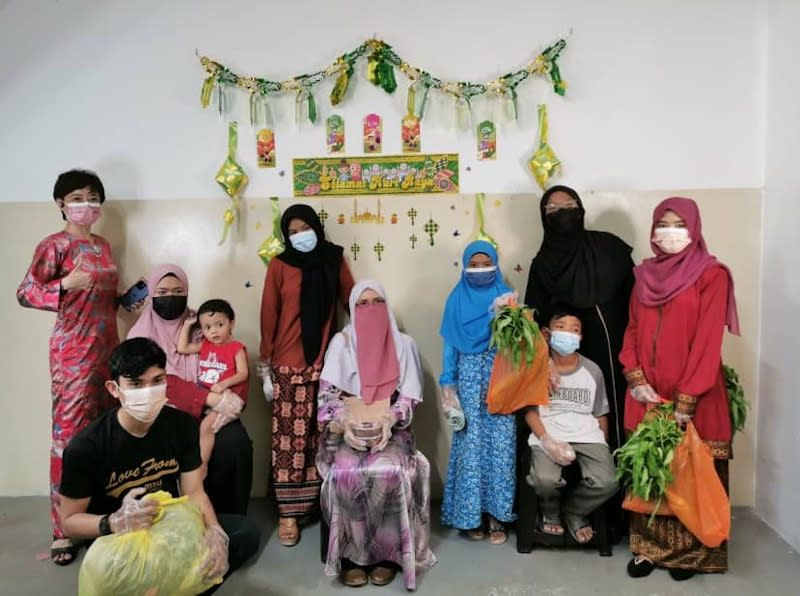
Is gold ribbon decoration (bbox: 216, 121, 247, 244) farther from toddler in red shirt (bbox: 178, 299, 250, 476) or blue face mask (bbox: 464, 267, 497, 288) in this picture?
→ blue face mask (bbox: 464, 267, 497, 288)

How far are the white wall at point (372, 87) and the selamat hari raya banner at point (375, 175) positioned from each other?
7 cm

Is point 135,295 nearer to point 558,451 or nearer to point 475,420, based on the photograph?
Result: point 475,420

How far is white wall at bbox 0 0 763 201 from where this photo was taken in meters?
3.21

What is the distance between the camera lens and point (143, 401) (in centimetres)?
199

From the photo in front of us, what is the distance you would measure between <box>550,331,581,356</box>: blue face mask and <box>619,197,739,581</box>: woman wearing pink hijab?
10.7 inches

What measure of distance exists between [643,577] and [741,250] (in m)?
1.82

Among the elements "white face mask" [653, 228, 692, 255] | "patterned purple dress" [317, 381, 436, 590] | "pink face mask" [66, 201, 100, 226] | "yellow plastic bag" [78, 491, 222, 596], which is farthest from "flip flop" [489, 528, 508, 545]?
"pink face mask" [66, 201, 100, 226]

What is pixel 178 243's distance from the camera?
3459mm

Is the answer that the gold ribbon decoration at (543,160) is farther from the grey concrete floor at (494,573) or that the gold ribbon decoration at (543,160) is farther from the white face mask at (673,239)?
the grey concrete floor at (494,573)

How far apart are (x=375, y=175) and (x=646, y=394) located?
1.84 meters

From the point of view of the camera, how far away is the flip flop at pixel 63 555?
2746 mm

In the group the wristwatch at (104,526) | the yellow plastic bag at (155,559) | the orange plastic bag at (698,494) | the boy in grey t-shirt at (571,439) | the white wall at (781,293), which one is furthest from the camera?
the white wall at (781,293)

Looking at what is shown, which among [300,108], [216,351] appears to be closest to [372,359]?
[216,351]

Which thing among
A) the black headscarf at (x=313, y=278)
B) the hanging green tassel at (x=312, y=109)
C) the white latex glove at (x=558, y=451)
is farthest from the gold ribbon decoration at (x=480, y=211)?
the white latex glove at (x=558, y=451)
